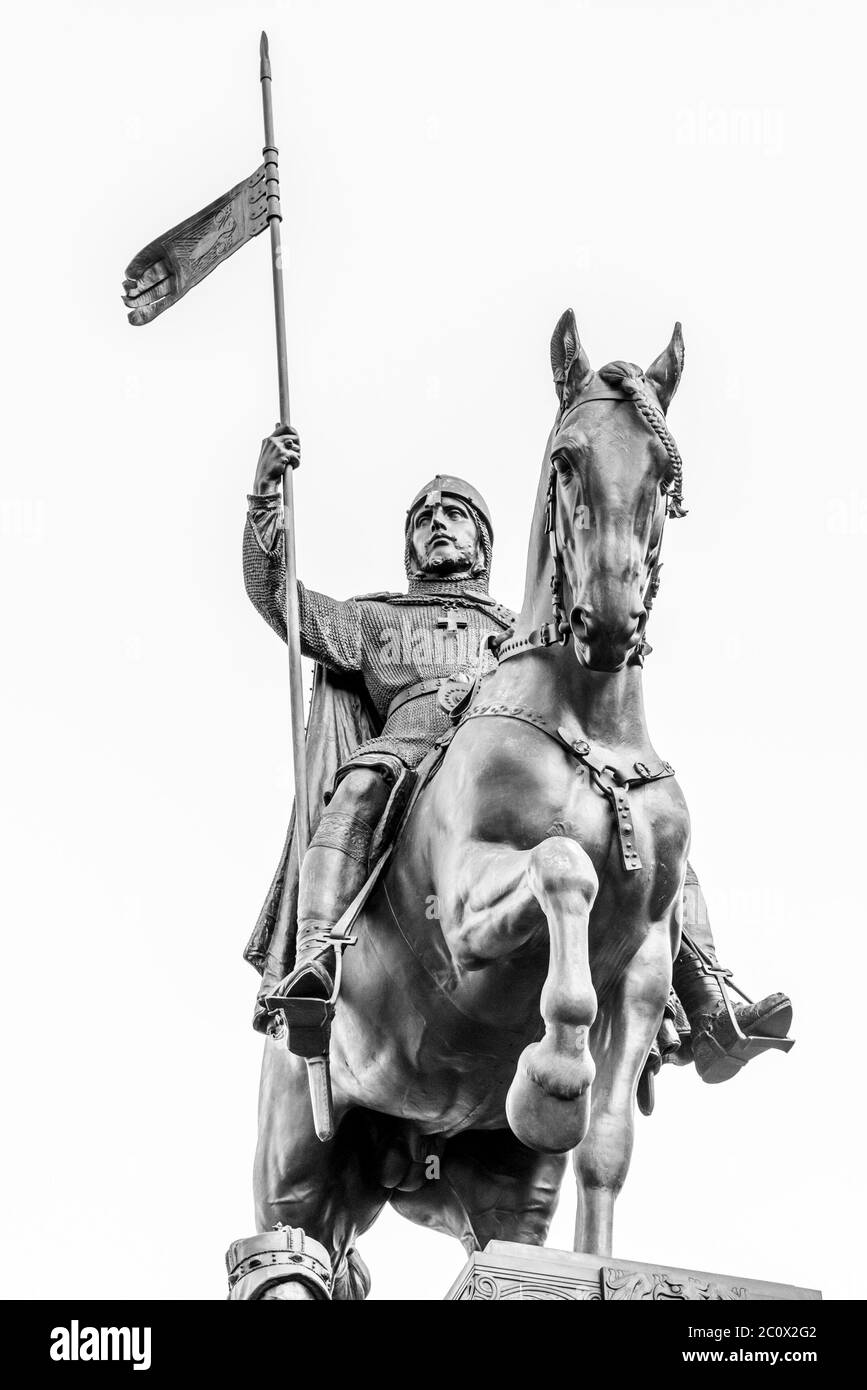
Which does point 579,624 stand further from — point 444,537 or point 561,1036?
point 444,537

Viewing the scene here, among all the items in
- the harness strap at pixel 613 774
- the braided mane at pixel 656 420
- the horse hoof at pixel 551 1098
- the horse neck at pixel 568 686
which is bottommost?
the horse hoof at pixel 551 1098

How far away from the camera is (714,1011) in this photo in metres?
14.9

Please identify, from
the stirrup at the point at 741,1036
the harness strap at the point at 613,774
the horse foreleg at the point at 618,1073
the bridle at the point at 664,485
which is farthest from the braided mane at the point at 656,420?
the stirrup at the point at 741,1036

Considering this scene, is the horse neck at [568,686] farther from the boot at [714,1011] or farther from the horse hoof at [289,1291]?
the horse hoof at [289,1291]

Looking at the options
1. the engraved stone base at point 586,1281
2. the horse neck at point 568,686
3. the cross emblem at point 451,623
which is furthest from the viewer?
the cross emblem at point 451,623

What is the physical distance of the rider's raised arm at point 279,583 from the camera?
16.0 m

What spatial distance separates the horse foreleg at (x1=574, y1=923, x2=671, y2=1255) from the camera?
531 inches

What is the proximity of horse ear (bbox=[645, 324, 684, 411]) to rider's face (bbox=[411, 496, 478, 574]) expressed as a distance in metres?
3.07

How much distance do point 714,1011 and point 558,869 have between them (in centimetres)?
258

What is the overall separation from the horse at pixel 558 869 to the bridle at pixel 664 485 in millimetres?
12

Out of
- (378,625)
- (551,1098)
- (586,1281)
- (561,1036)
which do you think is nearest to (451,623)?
(378,625)

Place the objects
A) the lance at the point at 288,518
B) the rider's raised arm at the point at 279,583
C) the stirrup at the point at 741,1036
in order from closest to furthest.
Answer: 1. the stirrup at the point at 741,1036
2. the lance at the point at 288,518
3. the rider's raised arm at the point at 279,583
